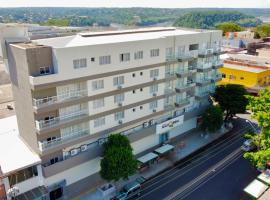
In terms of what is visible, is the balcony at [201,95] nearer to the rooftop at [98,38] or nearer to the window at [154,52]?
the rooftop at [98,38]

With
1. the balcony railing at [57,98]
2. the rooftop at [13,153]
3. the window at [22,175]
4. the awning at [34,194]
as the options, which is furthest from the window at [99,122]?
the awning at [34,194]

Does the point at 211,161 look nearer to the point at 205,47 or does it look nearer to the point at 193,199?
the point at 193,199

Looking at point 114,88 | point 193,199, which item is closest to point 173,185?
point 193,199

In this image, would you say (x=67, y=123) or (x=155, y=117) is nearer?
(x=67, y=123)

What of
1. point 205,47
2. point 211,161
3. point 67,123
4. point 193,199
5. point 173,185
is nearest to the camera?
point 67,123

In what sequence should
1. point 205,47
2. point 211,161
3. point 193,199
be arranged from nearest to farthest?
point 193,199
point 211,161
point 205,47
